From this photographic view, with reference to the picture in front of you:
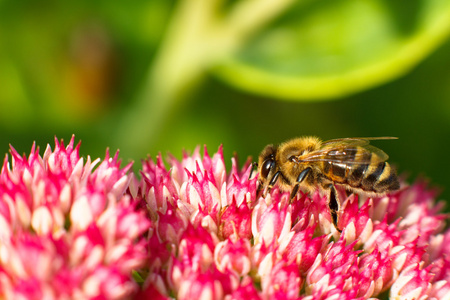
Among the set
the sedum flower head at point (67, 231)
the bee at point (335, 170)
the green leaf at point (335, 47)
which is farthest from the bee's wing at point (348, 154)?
the green leaf at point (335, 47)

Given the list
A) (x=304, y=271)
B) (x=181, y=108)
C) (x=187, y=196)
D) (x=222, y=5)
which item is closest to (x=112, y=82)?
(x=181, y=108)

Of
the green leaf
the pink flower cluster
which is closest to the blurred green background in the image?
the green leaf

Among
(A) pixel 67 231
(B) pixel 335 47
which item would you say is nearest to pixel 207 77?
(B) pixel 335 47

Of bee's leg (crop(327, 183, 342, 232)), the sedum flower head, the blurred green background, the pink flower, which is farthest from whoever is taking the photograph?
the blurred green background

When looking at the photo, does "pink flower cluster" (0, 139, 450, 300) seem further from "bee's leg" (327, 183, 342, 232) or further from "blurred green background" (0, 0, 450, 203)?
"blurred green background" (0, 0, 450, 203)

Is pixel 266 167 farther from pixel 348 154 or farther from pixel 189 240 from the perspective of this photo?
pixel 189 240

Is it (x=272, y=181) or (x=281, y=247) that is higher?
(x=272, y=181)

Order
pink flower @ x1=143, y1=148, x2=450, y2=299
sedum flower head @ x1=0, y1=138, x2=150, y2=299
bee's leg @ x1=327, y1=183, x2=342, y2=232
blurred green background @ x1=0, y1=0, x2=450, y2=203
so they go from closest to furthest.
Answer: sedum flower head @ x1=0, y1=138, x2=150, y2=299 → pink flower @ x1=143, y1=148, x2=450, y2=299 → bee's leg @ x1=327, y1=183, x2=342, y2=232 → blurred green background @ x1=0, y1=0, x2=450, y2=203

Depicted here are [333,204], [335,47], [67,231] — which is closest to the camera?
[67,231]
